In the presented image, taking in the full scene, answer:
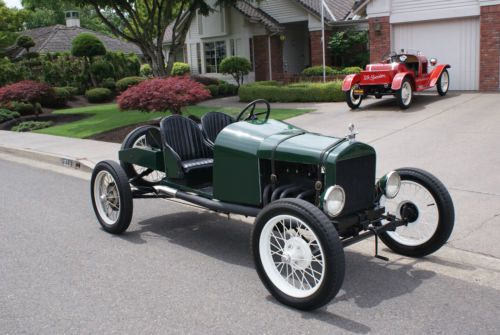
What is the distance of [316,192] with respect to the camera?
4.61m

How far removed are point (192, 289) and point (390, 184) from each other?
1958 mm

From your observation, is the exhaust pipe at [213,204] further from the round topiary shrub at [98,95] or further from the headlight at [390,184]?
the round topiary shrub at [98,95]

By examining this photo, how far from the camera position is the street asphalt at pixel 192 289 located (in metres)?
3.92

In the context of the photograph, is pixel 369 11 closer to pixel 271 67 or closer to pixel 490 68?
pixel 490 68

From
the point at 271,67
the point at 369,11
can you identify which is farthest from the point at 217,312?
the point at 271,67

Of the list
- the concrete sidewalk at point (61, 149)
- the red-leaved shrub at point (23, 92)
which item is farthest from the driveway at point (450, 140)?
the red-leaved shrub at point (23, 92)

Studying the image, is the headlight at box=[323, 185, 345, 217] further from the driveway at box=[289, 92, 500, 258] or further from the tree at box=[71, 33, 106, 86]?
the tree at box=[71, 33, 106, 86]

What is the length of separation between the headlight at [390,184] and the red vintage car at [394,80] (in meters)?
10.0

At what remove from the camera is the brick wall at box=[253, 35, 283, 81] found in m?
27.7

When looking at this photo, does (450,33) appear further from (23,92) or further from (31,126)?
(23,92)

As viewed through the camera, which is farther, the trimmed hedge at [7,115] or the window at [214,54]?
the window at [214,54]

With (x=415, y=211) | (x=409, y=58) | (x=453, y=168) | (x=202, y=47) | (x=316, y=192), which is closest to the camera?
(x=316, y=192)

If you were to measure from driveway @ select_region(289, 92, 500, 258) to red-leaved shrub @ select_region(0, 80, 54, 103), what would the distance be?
11.1 meters

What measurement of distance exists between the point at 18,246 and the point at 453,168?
6.22 metres
